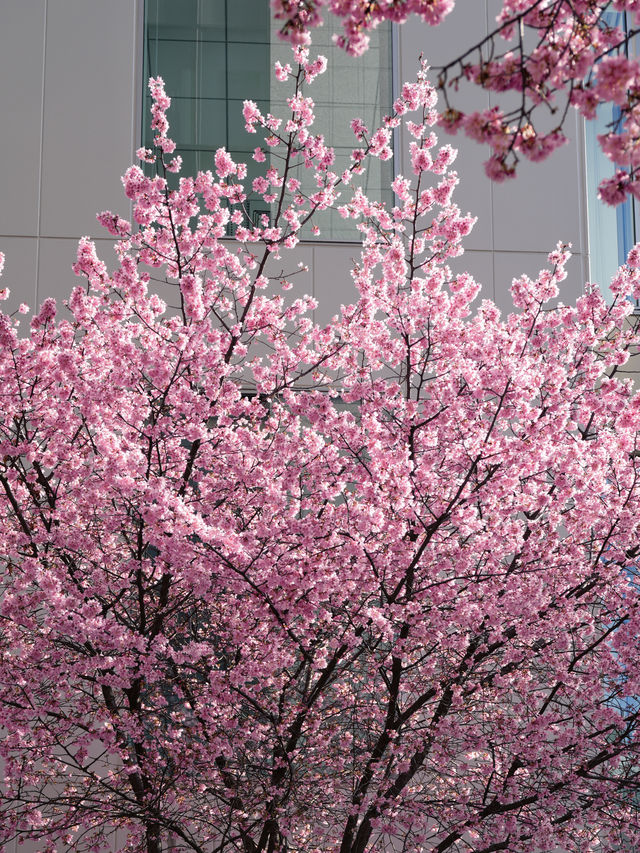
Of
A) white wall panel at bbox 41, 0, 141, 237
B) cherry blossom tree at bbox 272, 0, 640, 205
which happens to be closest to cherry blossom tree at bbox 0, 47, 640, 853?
cherry blossom tree at bbox 272, 0, 640, 205

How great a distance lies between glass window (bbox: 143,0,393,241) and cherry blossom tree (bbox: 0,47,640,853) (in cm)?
302

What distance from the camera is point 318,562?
199 inches

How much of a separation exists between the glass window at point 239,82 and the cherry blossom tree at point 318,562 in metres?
3.02

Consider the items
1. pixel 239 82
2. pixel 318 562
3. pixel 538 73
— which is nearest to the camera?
pixel 538 73

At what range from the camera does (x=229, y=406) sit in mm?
5465

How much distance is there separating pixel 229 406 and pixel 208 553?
0.92m

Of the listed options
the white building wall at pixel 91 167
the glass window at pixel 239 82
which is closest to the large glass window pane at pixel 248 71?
the glass window at pixel 239 82

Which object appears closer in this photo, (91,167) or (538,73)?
(538,73)

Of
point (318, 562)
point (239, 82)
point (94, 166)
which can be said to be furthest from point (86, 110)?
point (318, 562)

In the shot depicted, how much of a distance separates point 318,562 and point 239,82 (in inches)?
232

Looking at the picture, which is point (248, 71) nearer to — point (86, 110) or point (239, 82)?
point (239, 82)

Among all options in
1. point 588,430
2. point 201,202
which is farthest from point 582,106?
point 201,202

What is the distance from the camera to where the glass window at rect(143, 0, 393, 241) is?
9023mm

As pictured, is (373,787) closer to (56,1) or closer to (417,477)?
(417,477)
